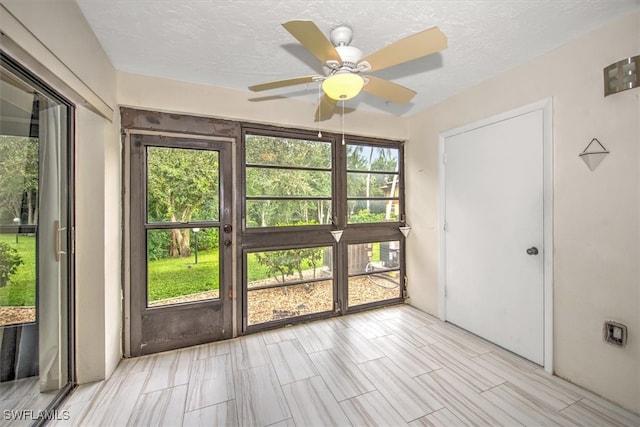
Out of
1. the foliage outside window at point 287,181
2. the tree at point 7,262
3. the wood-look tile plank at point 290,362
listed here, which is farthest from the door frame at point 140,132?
the wood-look tile plank at point 290,362

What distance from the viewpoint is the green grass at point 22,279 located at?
1397 millimetres

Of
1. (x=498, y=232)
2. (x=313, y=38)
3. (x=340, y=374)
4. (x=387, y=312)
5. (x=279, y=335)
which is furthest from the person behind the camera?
(x=387, y=312)

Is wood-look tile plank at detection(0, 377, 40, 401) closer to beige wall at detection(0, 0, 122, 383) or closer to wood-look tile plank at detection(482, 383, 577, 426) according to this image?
beige wall at detection(0, 0, 122, 383)

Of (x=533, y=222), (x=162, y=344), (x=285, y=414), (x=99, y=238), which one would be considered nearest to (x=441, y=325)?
→ (x=533, y=222)

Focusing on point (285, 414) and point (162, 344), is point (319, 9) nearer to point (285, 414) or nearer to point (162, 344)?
point (285, 414)

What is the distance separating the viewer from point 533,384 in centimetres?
190

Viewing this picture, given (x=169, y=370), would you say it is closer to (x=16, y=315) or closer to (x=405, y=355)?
(x=16, y=315)

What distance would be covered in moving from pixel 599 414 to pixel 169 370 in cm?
297

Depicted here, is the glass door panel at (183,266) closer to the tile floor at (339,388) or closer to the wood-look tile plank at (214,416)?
the tile floor at (339,388)

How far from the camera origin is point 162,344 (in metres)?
2.39

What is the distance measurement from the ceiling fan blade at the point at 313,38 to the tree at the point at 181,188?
1.59 metres

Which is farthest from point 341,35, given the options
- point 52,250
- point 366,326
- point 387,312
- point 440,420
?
point 387,312

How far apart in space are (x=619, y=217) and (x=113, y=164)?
3623 mm

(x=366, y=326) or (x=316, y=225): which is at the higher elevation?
(x=316, y=225)
